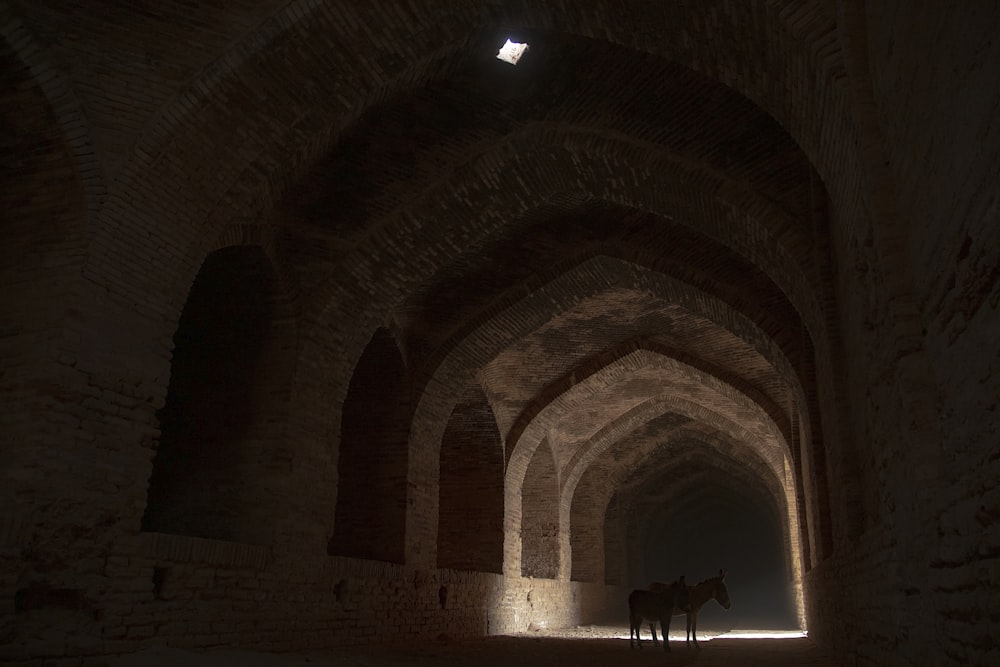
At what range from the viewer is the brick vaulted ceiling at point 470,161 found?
17.6 ft

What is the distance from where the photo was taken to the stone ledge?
5531 mm

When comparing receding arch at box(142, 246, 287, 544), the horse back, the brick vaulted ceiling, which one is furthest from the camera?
the horse back

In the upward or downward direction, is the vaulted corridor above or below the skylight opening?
below

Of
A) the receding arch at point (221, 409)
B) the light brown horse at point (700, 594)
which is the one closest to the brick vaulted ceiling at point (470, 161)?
the receding arch at point (221, 409)

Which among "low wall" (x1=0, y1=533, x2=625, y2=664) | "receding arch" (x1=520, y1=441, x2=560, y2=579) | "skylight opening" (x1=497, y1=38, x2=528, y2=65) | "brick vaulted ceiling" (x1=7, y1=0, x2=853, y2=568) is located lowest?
"low wall" (x1=0, y1=533, x2=625, y2=664)

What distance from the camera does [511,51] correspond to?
6.80 m

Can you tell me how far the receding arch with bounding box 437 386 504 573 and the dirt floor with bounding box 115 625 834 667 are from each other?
1783mm

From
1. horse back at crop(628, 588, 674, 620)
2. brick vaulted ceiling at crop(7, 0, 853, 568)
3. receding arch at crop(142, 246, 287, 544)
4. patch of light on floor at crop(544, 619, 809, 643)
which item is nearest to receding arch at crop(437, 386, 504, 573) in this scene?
patch of light on floor at crop(544, 619, 809, 643)

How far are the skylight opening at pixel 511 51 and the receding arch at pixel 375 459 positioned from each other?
3.94 metres

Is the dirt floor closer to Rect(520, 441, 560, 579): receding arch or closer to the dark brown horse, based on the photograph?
the dark brown horse

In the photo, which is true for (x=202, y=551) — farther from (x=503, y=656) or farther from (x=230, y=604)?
(x=503, y=656)

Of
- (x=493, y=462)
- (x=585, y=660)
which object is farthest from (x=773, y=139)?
(x=493, y=462)

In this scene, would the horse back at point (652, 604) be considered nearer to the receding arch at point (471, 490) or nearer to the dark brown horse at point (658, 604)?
the dark brown horse at point (658, 604)

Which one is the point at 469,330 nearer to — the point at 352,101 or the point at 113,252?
the point at 352,101
